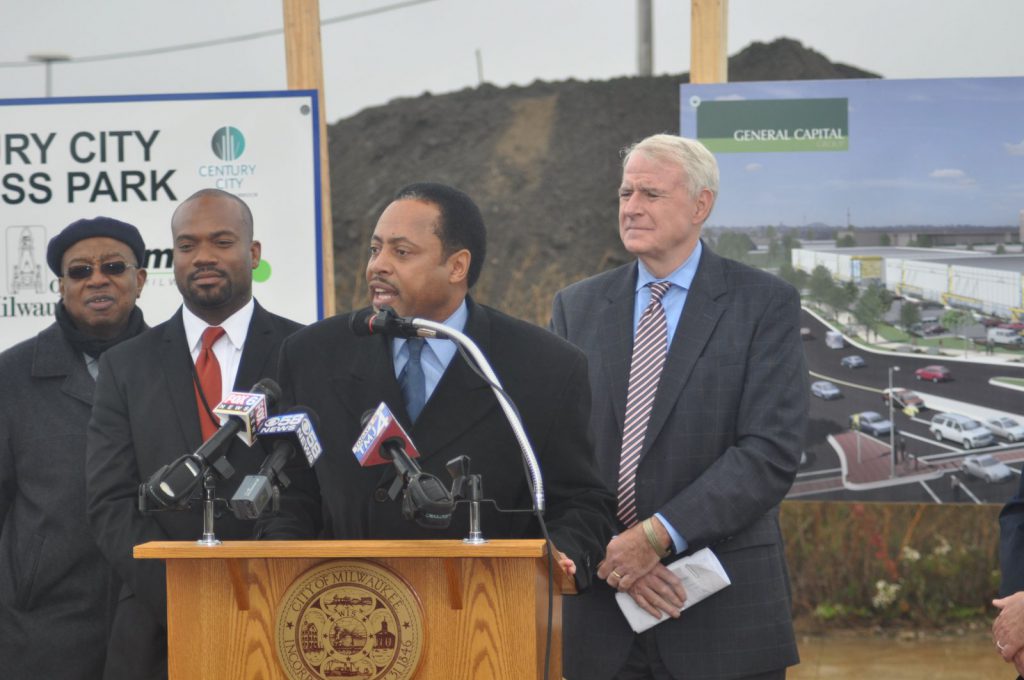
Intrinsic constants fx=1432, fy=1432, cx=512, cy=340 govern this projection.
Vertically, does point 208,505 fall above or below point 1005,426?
above

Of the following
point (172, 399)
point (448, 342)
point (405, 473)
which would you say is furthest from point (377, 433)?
point (172, 399)

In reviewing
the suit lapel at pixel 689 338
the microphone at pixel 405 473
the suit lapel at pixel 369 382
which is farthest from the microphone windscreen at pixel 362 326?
the suit lapel at pixel 689 338

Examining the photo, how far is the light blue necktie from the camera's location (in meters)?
3.45

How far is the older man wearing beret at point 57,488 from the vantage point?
165 inches

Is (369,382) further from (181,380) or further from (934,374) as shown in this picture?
(934,374)

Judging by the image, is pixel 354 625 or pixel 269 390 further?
pixel 269 390

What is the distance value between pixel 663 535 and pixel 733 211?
8.15 ft

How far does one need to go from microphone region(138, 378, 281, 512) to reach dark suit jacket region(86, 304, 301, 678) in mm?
945

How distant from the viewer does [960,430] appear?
5.97 m

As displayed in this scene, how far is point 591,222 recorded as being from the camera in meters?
18.7

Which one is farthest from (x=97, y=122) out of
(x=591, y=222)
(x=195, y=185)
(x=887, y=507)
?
(x=591, y=222)

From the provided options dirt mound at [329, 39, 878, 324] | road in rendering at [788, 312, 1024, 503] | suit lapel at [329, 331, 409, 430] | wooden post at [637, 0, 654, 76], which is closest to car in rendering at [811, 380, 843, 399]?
road in rendering at [788, 312, 1024, 503]

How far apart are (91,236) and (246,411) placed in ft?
6.22

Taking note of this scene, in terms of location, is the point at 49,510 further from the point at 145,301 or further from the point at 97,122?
the point at 97,122
